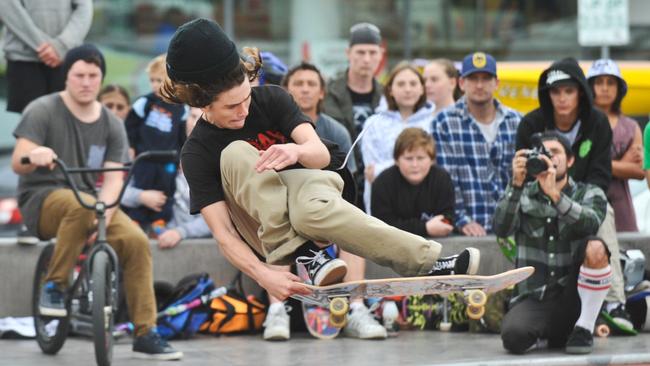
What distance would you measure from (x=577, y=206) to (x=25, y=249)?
4212 millimetres

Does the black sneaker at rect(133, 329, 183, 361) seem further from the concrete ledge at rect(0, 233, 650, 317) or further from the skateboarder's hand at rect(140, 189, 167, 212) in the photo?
the skateboarder's hand at rect(140, 189, 167, 212)

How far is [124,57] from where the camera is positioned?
63.3 ft

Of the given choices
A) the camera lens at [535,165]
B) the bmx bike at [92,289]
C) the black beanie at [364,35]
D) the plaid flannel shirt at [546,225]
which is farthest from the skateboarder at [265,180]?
the black beanie at [364,35]

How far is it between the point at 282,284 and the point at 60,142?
3666 mm

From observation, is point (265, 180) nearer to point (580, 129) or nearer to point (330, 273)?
point (330, 273)

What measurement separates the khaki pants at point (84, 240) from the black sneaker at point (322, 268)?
10.1 feet

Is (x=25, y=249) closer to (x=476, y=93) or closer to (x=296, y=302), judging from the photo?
(x=296, y=302)

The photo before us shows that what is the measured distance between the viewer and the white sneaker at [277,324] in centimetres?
1009

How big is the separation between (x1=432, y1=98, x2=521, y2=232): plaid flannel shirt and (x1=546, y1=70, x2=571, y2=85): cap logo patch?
3.20 ft

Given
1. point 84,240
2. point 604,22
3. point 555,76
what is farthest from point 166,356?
point 604,22

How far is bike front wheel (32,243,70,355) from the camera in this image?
9.53 m

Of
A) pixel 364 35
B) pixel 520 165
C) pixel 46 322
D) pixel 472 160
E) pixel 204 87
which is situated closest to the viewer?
pixel 204 87

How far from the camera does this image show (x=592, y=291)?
30.8 feet

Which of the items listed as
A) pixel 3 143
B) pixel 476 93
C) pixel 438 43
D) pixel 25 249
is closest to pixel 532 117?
pixel 476 93
